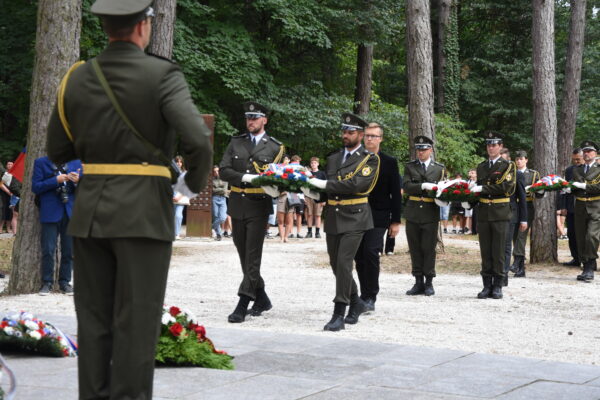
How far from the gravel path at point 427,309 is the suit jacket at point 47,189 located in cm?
105

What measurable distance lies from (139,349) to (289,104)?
91.8ft

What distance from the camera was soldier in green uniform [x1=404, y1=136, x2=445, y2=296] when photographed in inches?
518

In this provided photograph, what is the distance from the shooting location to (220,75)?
30.2 m

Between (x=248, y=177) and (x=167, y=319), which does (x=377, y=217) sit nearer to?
(x=248, y=177)

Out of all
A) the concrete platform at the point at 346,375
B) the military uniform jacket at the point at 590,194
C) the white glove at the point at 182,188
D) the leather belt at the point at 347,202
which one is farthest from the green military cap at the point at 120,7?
the military uniform jacket at the point at 590,194

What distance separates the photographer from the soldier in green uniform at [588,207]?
632 inches

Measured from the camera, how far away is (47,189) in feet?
40.3

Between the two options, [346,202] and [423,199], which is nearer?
[346,202]

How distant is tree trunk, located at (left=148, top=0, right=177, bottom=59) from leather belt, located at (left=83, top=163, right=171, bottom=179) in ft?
42.5

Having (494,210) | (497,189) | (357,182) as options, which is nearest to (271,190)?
(357,182)

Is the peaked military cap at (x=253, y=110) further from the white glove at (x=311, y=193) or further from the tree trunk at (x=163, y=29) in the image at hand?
the tree trunk at (x=163, y=29)

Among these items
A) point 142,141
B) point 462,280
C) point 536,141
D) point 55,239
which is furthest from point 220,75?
point 142,141

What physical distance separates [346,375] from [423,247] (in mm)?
6305

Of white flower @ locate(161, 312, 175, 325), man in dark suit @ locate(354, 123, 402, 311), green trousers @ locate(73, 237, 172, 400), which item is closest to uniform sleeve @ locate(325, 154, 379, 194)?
man in dark suit @ locate(354, 123, 402, 311)
